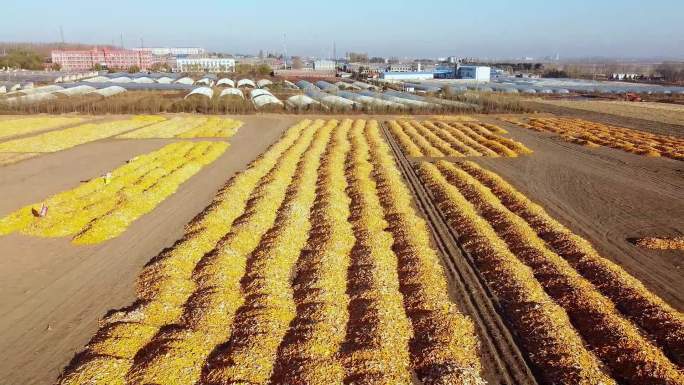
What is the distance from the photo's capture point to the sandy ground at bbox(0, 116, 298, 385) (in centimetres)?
1057

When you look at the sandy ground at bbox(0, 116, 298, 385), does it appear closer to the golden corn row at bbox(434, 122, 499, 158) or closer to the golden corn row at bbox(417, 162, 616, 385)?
the golden corn row at bbox(417, 162, 616, 385)

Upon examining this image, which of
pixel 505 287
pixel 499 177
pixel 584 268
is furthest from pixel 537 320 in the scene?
pixel 499 177

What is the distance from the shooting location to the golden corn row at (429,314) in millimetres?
9930

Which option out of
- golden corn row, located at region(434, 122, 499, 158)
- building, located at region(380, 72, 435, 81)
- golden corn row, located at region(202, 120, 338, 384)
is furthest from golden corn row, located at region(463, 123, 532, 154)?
building, located at region(380, 72, 435, 81)

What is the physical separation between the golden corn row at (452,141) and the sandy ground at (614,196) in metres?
2.21

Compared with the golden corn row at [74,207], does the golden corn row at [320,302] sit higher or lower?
lower

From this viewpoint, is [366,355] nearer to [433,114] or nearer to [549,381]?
[549,381]

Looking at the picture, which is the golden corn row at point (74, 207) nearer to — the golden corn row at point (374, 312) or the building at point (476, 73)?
the golden corn row at point (374, 312)

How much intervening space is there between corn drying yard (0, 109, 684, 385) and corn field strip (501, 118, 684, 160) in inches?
174

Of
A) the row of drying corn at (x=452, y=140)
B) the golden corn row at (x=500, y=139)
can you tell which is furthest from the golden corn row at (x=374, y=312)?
the golden corn row at (x=500, y=139)

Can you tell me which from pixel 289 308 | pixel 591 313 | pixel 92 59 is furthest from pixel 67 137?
pixel 92 59

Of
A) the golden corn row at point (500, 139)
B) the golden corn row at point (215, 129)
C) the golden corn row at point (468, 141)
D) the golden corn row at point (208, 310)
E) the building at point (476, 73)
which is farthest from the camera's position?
the building at point (476, 73)

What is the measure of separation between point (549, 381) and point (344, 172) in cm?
1834

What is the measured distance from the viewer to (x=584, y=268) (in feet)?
48.4
